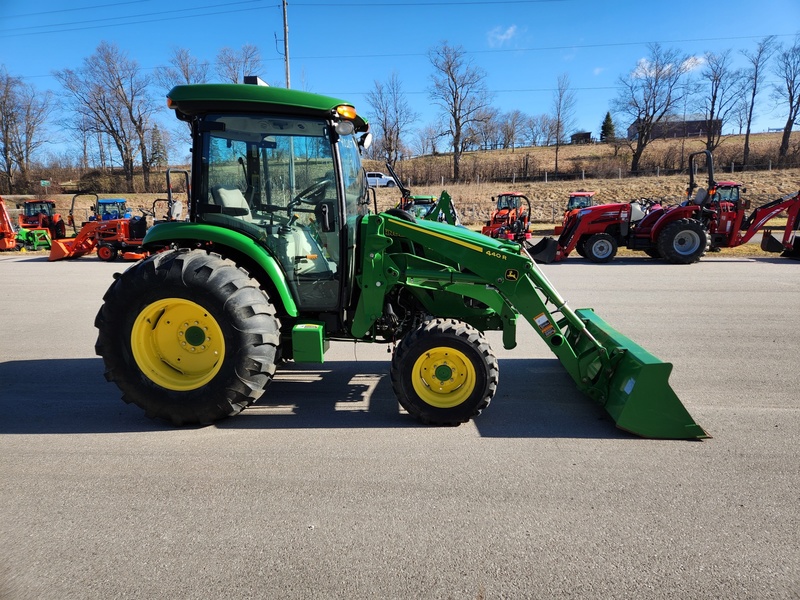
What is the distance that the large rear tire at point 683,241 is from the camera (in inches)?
524

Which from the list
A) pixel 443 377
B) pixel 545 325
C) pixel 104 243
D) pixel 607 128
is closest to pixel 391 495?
pixel 443 377

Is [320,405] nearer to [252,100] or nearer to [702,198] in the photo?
[252,100]

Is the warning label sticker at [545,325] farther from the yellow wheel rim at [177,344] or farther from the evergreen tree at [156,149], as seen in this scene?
the evergreen tree at [156,149]

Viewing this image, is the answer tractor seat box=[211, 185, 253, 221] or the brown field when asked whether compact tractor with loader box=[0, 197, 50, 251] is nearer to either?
the brown field

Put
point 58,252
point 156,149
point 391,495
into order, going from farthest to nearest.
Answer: point 156,149 < point 58,252 < point 391,495

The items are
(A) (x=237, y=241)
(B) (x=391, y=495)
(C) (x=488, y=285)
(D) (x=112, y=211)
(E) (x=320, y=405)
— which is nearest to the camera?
(B) (x=391, y=495)

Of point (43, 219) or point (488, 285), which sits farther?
point (43, 219)

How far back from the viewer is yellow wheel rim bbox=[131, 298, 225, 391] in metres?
3.68

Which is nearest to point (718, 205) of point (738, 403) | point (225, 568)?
point (738, 403)

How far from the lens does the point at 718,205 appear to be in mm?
14352

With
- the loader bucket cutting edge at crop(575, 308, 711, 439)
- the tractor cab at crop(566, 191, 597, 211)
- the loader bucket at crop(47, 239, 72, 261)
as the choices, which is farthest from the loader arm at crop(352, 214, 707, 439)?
the tractor cab at crop(566, 191, 597, 211)

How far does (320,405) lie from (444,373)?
114cm

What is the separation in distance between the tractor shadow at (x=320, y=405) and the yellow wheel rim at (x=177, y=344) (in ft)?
1.24

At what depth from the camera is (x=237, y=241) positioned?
12.2 ft
